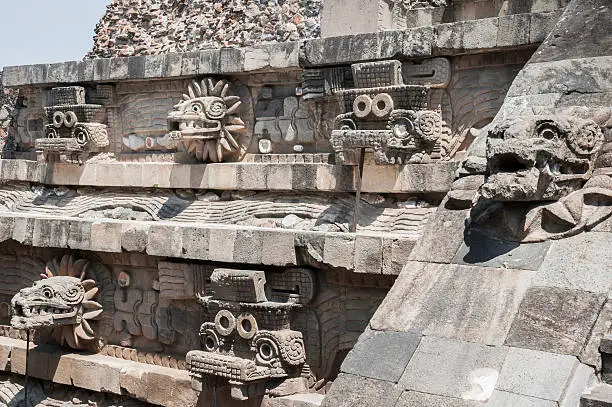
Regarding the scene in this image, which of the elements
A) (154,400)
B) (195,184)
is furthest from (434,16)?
(154,400)

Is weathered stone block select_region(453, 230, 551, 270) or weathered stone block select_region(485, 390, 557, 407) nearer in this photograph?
weathered stone block select_region(485, 390, 557, 407)

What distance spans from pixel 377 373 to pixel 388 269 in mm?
2512

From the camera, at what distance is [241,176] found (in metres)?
9.74

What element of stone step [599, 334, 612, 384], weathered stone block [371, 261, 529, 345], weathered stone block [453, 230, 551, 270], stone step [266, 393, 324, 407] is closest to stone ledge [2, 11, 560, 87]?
weathered stone block [453, 230, 551, 270]

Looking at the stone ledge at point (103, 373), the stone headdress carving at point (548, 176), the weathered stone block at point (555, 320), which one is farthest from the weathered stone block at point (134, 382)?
the weathered stone block at point (555, 320)

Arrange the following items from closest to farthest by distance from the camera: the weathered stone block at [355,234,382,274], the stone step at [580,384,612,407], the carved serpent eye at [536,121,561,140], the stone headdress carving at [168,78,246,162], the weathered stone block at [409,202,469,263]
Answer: the stone step at [580,384,612,407] < the carved serpent eye at [536,121,561,140] < the weathered stone block at [409,202,469,263] < the weathered stone block at [355,234,382,274] < the stone headdress carving at [168,78,246,162]

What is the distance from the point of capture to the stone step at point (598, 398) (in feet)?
14.6

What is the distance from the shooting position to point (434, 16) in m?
10.4

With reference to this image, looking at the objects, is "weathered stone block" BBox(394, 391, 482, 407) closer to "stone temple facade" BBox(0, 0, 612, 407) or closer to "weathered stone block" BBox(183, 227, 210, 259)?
"stone temple facade" BBox(0, 0, 612, 407)

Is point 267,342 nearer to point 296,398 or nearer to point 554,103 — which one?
point 296,398

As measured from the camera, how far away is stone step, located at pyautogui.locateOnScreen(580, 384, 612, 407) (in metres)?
4.44

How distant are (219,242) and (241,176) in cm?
131

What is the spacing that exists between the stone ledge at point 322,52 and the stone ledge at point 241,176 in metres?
1.04

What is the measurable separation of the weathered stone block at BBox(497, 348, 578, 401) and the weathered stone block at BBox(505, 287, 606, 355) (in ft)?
0.19
